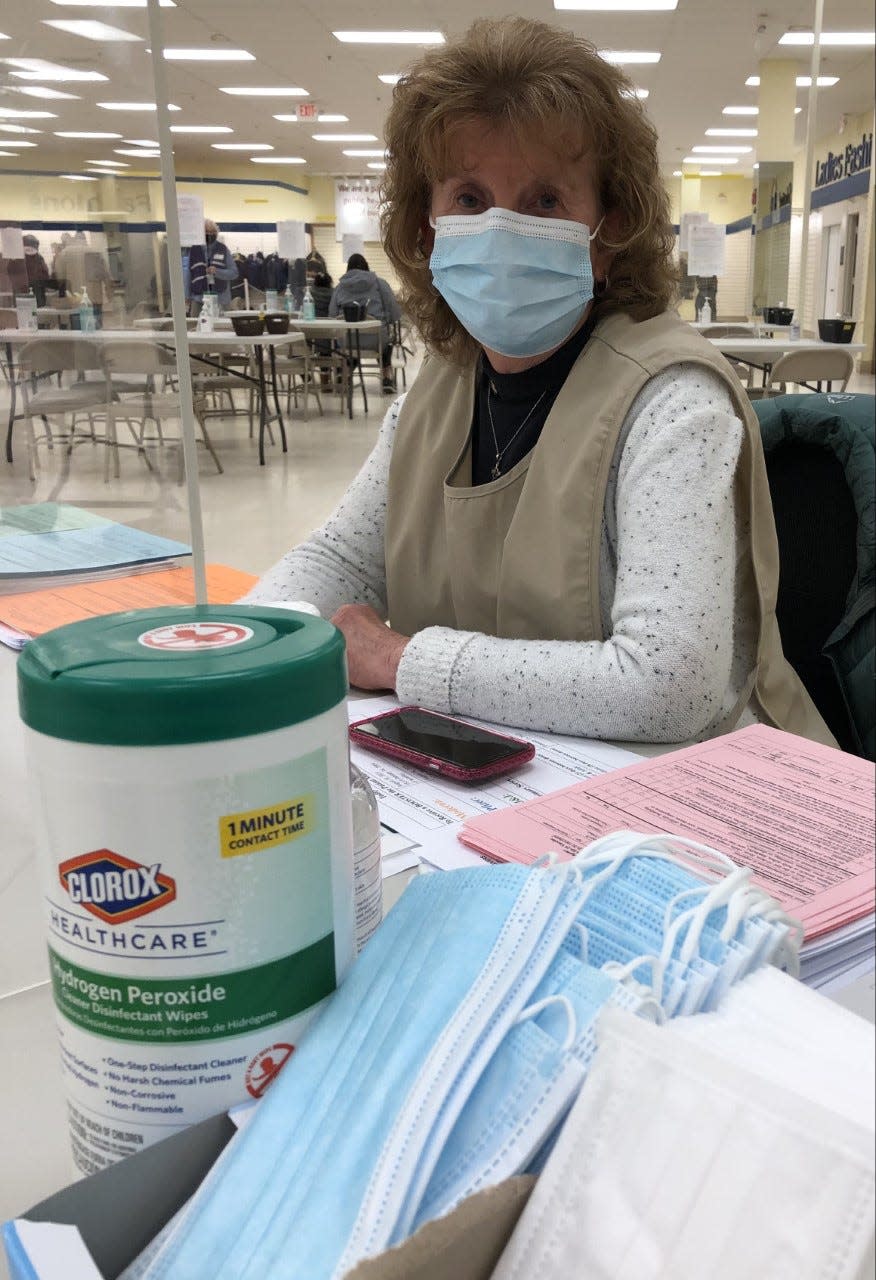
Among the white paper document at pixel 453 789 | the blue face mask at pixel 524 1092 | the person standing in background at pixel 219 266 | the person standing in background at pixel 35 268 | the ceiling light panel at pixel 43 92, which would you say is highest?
the person standing in background at pixel 219 266

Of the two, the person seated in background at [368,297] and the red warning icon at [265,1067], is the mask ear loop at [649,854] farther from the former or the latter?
the person seated in background at [368,297]

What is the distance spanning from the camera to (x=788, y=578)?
1.32m

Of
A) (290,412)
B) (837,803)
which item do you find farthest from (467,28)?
(290,412)

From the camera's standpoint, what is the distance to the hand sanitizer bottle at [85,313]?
1737mm

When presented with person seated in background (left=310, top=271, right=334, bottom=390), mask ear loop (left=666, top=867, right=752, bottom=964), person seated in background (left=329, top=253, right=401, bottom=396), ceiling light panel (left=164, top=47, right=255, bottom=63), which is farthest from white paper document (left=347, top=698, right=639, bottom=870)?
ceiling light panel (left=164, top=47, right=255, bottom=63)

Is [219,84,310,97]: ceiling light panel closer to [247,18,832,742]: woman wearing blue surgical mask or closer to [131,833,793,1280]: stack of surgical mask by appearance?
[247,18,832,742]: woman wearing blue surgical mask

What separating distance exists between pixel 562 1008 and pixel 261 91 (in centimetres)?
1476

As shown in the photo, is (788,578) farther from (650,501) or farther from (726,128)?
(726,128)

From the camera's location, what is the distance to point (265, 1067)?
1.32ft

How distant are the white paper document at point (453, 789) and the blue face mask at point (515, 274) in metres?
0.53

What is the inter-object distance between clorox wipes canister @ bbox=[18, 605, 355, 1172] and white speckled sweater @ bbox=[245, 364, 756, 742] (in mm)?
565

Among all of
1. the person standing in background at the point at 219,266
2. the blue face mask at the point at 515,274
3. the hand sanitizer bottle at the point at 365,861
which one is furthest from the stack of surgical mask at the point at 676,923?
Result: the person standing in background at the point at 219,266

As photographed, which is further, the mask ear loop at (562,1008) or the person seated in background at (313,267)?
the person seated in background at (313,267)

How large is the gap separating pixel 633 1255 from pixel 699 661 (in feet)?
2.38
